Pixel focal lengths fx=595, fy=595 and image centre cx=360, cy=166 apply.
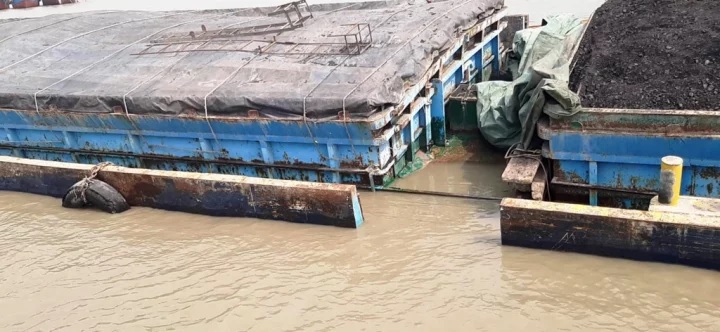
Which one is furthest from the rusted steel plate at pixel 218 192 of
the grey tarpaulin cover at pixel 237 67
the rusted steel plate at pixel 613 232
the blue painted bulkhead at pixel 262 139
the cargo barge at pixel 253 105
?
the rusted steel plate at pixel 613 232

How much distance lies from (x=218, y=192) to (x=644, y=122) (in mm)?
4810

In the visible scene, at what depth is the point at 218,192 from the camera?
7.29 m

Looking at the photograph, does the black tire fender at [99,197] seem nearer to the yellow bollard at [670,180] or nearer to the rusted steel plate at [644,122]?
the rusted steel plate at [644,122]

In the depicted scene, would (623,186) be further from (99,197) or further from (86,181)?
(86,181)

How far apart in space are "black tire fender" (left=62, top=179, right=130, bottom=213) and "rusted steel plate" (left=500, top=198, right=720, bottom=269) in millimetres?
4933

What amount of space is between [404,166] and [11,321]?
15.9 ft

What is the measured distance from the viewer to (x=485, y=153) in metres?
8.13

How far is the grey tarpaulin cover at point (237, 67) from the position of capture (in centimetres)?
734

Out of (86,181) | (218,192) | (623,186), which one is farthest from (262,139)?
(623,186)

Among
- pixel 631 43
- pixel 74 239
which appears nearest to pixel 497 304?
pixel 631 43

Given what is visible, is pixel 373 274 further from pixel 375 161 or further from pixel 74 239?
pixel 74 239

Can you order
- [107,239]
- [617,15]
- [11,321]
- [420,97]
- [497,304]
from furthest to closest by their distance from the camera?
[617,15]
[420,97]
[107,239]
[11,321]
[497,304]

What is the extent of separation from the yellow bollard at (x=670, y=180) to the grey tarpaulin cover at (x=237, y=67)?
2.97m

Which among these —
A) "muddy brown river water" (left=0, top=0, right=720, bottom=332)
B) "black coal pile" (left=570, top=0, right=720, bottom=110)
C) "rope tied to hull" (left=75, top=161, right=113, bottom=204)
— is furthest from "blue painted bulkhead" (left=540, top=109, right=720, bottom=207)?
"rope tied to hull" (left=75, top=161, right=113, bottom=204)
